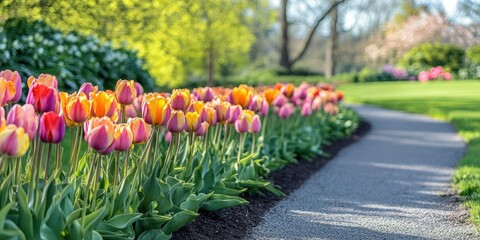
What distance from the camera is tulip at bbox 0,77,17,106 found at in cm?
277

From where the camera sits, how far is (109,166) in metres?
3.92

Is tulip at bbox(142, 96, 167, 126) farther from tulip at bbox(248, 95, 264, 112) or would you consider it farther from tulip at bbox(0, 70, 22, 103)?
tulip at bbox(248, 95, 264, 112)

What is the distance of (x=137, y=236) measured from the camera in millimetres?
3514

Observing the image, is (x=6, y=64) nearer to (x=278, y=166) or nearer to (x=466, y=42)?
(x=278, y=166)

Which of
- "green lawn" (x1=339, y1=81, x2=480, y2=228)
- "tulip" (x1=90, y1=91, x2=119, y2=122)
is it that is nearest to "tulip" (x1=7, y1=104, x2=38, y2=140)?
"tulip" (x1=90, y1=91, x2=119, y2=122)

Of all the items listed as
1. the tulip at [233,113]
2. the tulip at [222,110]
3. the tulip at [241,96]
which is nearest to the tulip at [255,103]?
the tulip at [241,96]

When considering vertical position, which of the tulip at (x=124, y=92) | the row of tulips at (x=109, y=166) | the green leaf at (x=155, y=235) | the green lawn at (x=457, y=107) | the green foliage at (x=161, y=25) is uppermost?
the green foliage at (x=161, y=25)

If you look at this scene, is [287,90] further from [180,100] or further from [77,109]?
[77,109]

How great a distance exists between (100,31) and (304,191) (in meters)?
7.03

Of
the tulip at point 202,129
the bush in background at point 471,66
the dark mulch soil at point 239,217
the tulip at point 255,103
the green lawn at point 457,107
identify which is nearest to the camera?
the dark mulch soil at point 239,217

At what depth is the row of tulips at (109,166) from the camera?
2.70 metres

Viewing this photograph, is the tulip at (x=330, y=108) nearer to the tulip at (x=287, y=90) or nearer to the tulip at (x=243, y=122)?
the tulip at (x=287, y=90)

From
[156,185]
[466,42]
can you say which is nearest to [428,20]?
[466,42]

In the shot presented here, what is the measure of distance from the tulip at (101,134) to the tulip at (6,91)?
416 millimetres
